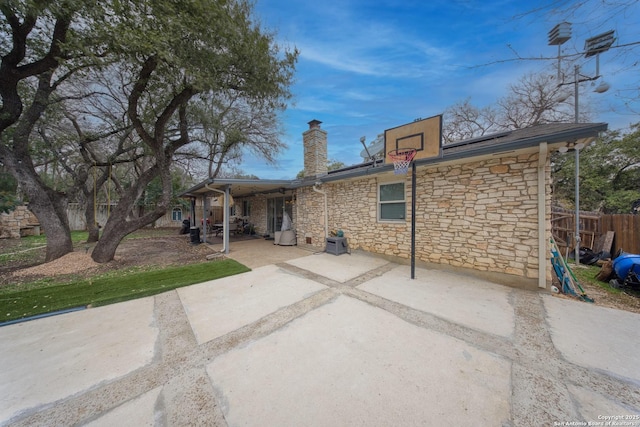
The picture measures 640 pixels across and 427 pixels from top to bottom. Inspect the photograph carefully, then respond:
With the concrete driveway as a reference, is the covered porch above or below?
above

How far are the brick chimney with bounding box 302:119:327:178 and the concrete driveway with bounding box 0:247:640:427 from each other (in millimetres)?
5527

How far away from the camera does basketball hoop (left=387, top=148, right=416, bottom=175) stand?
489 centimetres

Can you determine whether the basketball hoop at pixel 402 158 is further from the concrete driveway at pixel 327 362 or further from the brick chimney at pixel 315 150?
the brick chimney at pixel 315 150

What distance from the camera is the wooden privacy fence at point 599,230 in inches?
232

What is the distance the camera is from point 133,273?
18.3 feet

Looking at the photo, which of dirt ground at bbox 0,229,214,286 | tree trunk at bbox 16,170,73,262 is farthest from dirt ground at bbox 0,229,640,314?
tree trunk at bbox 16,170,73,262

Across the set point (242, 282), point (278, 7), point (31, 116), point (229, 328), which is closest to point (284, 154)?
point (278, 7)

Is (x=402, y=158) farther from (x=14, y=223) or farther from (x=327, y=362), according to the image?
(x=14, y=223)

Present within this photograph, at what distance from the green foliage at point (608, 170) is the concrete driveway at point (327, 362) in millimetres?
14587

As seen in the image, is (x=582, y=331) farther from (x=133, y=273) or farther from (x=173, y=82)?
(x=173, y=82)

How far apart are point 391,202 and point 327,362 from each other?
496cm

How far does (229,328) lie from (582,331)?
15.4 feet

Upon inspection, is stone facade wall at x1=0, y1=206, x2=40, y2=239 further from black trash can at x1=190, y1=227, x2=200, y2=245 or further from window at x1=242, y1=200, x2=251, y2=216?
window at x1=242, y1=200, x2=251, y2=216

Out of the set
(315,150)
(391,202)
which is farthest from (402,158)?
(315,150)
